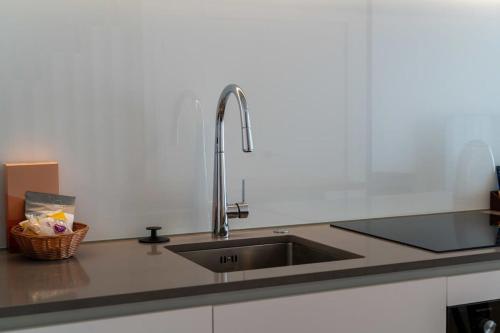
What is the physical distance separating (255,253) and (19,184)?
71cm

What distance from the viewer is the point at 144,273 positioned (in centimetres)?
147

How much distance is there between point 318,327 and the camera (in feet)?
4.88

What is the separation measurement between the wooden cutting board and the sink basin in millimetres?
388

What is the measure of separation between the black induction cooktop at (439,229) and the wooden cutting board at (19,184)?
944 millimetres

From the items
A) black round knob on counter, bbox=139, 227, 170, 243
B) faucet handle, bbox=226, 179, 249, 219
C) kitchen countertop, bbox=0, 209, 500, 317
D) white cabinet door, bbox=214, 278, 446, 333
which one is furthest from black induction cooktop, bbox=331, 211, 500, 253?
black round knob on counter, bbox=139, 227, 170, 243

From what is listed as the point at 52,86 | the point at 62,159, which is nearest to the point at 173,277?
the point at 62,159

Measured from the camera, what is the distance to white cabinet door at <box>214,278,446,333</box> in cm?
141

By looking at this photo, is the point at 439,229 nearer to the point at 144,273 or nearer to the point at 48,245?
the point at 144,273

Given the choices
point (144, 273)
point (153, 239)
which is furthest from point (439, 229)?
point (144, 273)

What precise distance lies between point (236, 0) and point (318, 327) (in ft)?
3.51

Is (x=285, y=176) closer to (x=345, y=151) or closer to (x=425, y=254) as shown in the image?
(x=345, y=151)

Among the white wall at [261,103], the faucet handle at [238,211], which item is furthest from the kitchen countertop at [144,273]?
the white wall at [261,103]

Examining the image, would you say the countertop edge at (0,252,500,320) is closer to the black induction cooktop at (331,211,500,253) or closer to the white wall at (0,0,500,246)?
the black induction cooktop at (331,211,500,253)

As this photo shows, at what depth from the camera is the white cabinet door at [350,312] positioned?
55.6 inches
